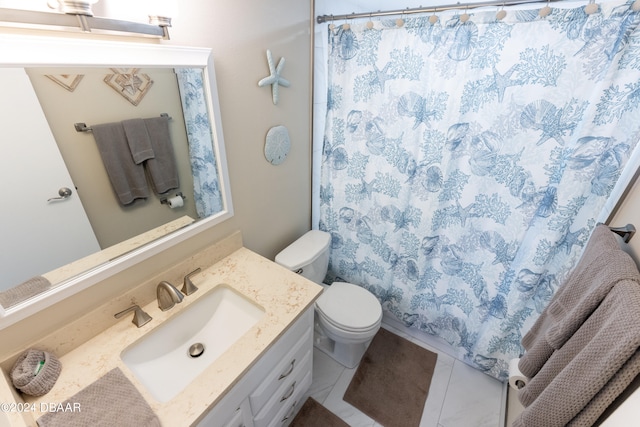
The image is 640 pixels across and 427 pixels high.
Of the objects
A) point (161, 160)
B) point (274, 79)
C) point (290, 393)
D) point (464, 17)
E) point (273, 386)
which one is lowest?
point (290, 393)

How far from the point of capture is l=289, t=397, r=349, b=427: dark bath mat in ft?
4.92

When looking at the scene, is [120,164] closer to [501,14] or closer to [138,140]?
[138,140]

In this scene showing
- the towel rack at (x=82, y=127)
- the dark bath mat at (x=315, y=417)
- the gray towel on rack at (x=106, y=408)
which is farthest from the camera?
the dark bath mat at (x=315, y=417)

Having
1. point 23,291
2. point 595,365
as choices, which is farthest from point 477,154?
point 23,291

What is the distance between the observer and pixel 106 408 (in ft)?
2.46

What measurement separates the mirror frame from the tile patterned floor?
1249mm

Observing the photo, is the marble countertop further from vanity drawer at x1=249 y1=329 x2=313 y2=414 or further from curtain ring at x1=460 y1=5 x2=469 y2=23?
curtain ring at x1=460 y1=5 x2=469 y2=23

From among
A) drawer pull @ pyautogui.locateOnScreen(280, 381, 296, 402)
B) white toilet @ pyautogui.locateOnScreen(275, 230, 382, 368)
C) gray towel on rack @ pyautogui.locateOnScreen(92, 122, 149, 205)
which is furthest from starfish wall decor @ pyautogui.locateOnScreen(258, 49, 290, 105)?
drawer pull @ pyautogui.locateOnScreen(280, 381, 296, 402)

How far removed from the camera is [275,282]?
3.99 feet

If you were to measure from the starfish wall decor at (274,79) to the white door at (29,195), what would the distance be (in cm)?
76

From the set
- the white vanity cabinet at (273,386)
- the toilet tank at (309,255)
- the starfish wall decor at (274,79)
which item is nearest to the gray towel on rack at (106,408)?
the white vanity cabinet at (273,386)

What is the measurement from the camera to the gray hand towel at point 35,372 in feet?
2.47

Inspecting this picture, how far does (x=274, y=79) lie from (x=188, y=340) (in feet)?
3.99

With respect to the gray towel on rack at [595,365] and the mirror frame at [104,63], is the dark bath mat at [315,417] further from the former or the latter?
the mirror frame at [104,63]
